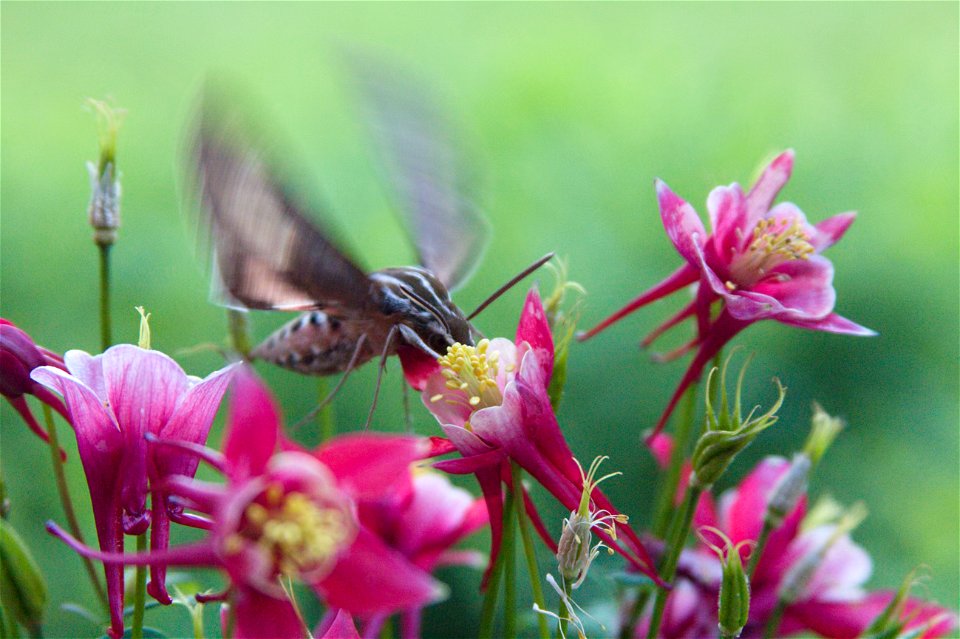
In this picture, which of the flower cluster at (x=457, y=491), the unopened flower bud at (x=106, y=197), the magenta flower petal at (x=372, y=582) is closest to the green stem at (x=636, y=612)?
the flower cluster at (x=457, y=491)

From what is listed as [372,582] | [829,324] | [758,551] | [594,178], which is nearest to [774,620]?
[758,551]

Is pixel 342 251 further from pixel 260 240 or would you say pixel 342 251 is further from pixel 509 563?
pixel 509 563

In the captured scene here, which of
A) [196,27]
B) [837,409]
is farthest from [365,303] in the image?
[196,27]

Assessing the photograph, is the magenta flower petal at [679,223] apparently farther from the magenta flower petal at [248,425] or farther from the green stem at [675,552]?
the magenta flower petal at [248,425]

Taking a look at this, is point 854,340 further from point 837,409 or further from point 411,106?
point 411,106

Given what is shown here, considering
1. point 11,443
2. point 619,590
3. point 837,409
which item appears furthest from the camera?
A: point 837,409

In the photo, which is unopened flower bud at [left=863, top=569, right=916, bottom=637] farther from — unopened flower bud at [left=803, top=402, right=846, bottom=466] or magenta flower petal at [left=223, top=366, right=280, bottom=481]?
magenta flower petal at [left=223, top=366, right=280, bottom=481]
